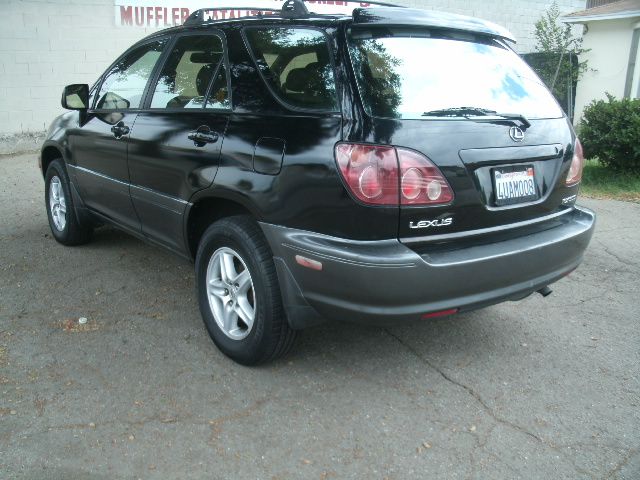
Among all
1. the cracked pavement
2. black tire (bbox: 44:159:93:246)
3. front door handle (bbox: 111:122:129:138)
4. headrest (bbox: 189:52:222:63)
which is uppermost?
headrest (bbox: 189:52:222:63)

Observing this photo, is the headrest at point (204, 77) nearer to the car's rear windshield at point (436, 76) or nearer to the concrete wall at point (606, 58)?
the car's rear windshield at point (436, 76)

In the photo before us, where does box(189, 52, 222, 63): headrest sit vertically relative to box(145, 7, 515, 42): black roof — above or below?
below

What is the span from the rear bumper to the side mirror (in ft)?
8.41

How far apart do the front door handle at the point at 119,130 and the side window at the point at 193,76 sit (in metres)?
0.29

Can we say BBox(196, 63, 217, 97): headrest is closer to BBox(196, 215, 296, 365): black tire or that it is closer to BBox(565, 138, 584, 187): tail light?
BBox(196, 215, 296, 365): black tire

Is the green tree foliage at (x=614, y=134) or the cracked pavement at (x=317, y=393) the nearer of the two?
the cracked pavement at (x=317, y=393)

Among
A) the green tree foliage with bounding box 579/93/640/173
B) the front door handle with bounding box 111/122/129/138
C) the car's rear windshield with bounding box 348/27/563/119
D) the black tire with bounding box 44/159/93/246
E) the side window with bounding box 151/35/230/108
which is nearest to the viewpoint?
the car's rear windshield with bounding box 348/27/563/119

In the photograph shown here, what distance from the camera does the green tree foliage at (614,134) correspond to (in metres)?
8.69

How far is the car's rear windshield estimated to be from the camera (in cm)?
289

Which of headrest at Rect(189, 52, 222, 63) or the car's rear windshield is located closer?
the car's rear windshield

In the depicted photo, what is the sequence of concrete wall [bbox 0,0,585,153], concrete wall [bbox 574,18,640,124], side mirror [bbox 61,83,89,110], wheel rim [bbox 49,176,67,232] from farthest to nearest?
concrete wall [bbox 574,18,640,124] → concrete wall [bbox 0,0,585,153] → wheel rim [bbox 49,176,67,232] → side mirror [bbox 61,83,89,110]

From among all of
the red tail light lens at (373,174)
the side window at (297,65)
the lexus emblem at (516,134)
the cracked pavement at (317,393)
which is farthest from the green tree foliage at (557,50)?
the red tail light lens at (373,174)

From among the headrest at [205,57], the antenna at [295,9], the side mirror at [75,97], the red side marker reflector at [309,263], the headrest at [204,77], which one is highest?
the antenna at [295,9]

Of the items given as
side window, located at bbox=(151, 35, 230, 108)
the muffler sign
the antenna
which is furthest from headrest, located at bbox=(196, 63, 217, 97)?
the muffler sign
